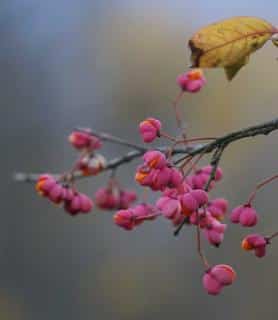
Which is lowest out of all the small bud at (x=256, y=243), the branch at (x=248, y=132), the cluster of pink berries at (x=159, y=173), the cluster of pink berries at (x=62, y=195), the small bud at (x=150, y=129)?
the small bud at (x=256, y=243)

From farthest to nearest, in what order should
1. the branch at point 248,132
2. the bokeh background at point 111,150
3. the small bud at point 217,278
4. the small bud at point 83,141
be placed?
the bokeh background at point 111,150 < the small bud at point 83,141 < the small bud at point 217,278 < the branch at point 248,132

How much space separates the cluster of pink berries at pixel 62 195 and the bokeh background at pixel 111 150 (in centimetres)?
361

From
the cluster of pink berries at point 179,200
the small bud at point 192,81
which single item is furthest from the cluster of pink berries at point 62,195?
the small bud at point 192,81

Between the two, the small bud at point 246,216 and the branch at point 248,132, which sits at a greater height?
the branch at point 248,132

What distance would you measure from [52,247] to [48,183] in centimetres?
476

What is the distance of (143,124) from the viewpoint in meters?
0.92

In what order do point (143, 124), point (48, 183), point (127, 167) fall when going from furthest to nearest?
point (127, 167) → point (48, 183) → point (143, 124)

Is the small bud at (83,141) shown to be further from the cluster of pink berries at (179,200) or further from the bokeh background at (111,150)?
the bokeh background at (111,150)

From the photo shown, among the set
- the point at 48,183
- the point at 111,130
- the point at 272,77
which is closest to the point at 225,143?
the point at 48,183

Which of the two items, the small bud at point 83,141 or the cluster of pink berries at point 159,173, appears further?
the small bud at point 83,141

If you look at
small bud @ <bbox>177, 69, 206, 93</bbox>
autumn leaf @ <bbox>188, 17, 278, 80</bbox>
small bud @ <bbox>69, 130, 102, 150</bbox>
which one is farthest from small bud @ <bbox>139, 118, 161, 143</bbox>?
small bud @ <bbox>69, 130, 102, 150</bbox>

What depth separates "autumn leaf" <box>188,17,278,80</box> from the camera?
84 cm

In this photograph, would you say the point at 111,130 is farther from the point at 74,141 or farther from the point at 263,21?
the point at 263,21

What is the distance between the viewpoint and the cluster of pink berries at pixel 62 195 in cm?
114
